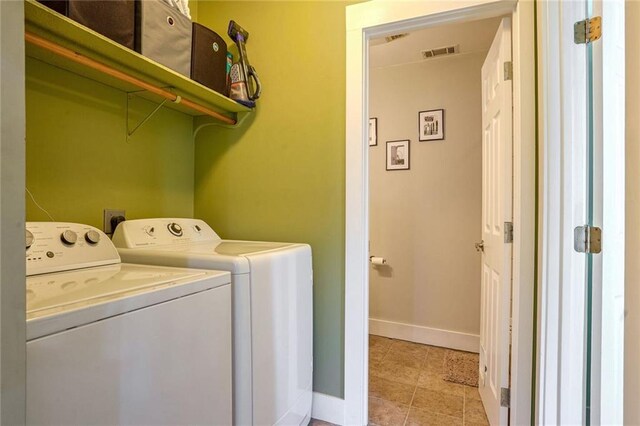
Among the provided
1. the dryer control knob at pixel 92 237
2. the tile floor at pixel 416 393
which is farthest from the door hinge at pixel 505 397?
the dryer control knob at pixel 92 237

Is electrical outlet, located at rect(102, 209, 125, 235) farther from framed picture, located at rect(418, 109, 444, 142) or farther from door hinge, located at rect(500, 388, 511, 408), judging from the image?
framed picture, located at rect(418, 109, 444, 142)

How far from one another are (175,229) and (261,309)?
2.58ft

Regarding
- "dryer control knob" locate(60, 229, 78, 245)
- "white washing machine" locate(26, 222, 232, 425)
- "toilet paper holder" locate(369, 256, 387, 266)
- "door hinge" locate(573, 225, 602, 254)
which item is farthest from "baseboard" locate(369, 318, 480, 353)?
"dryer control knob" locate(60, 229, 78, 245)

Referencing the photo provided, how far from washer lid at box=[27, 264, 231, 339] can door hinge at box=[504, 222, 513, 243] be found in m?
1.25

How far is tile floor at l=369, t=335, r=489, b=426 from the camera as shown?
1765 millimetres

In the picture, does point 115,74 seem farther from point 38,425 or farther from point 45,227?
point 38,425

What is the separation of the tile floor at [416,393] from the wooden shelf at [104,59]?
76.2 inches

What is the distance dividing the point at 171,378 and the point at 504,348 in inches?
56.3

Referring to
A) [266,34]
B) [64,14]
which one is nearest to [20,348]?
[64,14]

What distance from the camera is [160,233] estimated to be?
1.62 m

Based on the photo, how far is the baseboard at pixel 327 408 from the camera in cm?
169

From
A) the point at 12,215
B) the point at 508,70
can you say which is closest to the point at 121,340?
the point at 12,215

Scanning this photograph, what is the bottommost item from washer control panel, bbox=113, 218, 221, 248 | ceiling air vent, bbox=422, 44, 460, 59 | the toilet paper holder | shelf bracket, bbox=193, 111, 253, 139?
the toilet paper holder

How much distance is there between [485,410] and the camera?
1.81 meters
